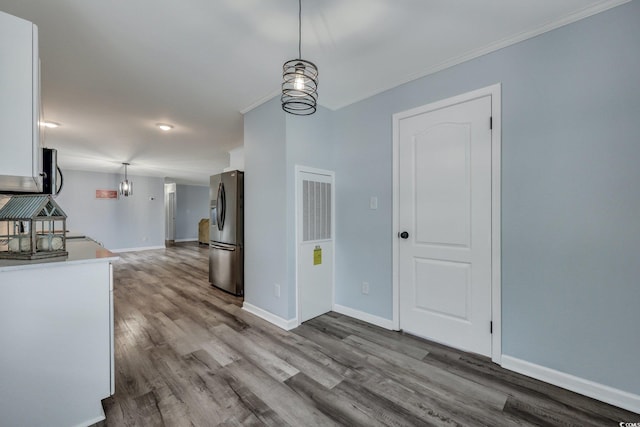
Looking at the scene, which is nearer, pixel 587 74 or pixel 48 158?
pixel 587 74

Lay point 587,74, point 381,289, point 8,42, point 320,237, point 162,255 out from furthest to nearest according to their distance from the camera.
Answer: point 162,255 < point 320,237 < point 381,289 < point 587,74 < point 8,42

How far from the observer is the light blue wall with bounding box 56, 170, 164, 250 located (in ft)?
23.8

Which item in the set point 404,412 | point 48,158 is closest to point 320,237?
point 404,412

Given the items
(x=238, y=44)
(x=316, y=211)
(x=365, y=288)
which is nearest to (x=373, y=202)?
(x=316, y=211)

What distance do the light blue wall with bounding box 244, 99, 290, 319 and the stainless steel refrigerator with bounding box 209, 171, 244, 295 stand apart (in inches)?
19.8

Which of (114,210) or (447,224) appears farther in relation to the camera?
Answer: (114,210)

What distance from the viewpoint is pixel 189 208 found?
1084 cm

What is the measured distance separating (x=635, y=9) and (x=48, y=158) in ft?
13.7

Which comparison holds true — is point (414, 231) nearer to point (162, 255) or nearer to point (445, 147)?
point (445, 147)

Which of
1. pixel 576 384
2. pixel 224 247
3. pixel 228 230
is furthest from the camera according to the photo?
pixel 224 247

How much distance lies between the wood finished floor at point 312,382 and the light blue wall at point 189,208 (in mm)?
8418

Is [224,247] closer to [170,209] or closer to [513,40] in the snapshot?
[513,40]

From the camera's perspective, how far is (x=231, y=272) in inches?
153

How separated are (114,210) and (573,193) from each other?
964 centimetres
